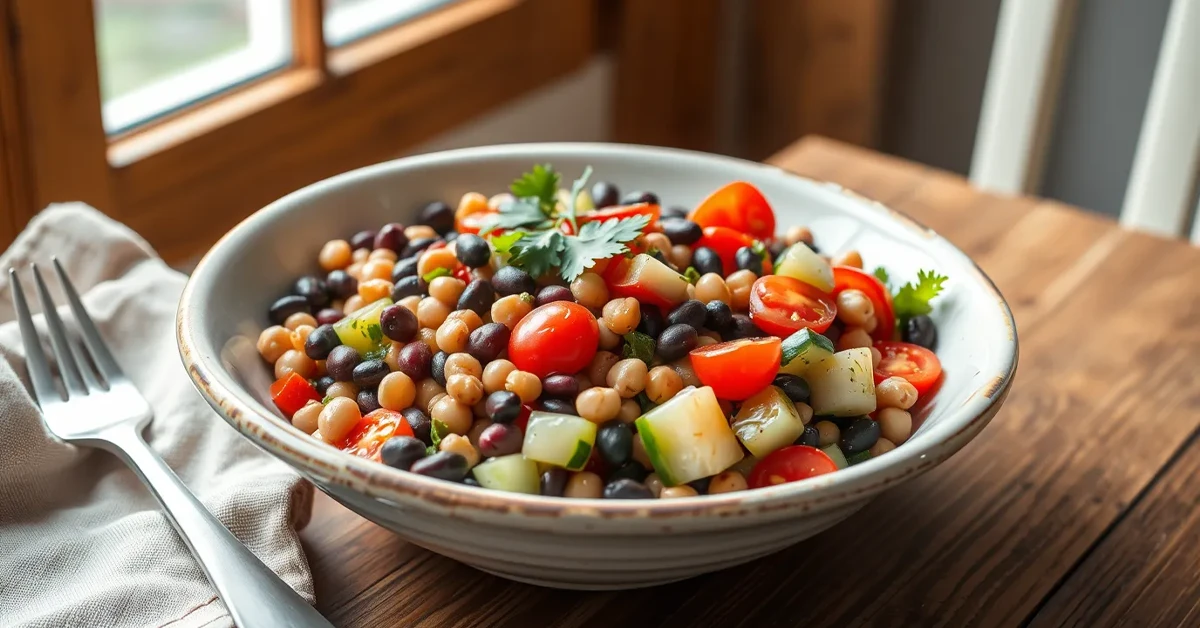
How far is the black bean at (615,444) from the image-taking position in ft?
3.21

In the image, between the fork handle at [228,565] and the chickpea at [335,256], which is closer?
the fork handle at [228,565]

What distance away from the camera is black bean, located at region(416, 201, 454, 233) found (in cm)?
136

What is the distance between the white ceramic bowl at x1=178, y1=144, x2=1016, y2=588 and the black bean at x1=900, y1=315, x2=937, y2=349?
0.01m

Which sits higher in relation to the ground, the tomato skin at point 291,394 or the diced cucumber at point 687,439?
the diced cucumber at point 687,439

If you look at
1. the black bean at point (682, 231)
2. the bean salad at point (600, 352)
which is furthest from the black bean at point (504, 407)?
the black bean at point (682, 231)

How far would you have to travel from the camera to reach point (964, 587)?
3.58 ft

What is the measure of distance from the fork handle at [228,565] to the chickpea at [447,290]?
0.30 m

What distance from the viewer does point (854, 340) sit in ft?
3.85

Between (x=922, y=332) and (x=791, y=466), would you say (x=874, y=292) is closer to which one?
(x=922, y=332)

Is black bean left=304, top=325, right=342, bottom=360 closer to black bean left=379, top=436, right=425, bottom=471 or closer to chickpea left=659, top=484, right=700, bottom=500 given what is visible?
black bean left=379, top=436, right=425, bottom=471

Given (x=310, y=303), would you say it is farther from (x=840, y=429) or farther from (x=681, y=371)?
(x=840, y=429)

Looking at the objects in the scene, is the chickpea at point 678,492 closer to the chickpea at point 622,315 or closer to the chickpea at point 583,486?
the chickpea at point 583,486

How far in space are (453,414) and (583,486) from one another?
138 millimetres

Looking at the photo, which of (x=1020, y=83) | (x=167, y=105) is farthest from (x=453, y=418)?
(x=1020, y=83)
